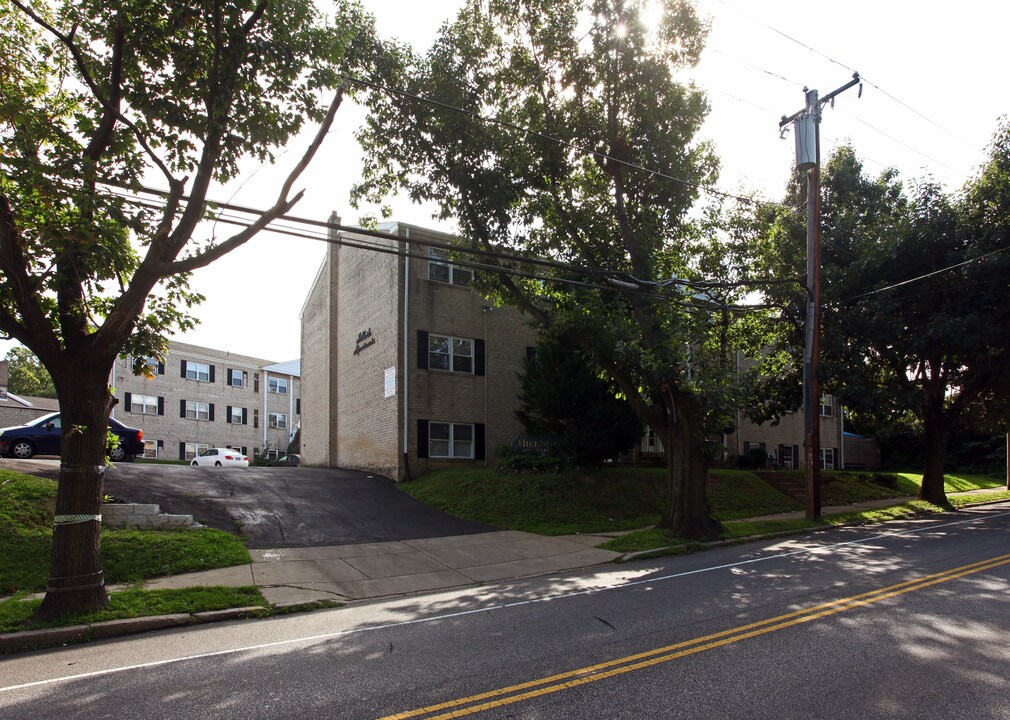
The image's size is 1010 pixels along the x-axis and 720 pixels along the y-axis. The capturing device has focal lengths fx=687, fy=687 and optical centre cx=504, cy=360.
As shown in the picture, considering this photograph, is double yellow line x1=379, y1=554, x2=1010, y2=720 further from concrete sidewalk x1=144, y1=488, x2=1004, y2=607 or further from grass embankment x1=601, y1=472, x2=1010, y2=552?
grass embankment x1=601, y1=472, x2=1010, y2=552

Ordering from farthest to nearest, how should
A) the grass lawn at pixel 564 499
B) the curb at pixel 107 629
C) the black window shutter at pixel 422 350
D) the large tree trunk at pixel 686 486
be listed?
the black window shutter at pixel 422 350
the grass lawn at pixel 564 499
the large tree trunk at pixel 686 486
the curb at pixel 107 629

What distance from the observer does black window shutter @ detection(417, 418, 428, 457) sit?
21.4 meters

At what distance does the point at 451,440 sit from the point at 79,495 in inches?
562

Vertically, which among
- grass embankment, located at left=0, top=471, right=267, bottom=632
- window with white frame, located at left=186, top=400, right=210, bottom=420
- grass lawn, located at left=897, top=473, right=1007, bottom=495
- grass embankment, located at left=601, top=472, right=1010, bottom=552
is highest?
window with white frame, located at left=186, top=400, right=210, bottom=420

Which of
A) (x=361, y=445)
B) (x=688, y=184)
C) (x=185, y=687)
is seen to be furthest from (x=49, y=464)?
(x=688, y=184)

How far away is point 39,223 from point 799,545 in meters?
13.5

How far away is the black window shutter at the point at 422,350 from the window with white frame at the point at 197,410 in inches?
1081

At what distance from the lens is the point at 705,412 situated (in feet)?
48.7

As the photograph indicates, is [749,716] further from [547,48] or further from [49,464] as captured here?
[49,464]

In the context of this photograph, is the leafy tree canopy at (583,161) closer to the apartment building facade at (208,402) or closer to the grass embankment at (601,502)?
the grass embankment at (601,502)

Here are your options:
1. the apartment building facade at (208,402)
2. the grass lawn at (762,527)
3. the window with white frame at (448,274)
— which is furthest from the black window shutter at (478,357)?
the apartment building facade at (208,402)

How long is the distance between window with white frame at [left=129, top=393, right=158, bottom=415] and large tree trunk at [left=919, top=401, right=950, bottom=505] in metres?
39.5

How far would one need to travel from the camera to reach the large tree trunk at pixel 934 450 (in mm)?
22484

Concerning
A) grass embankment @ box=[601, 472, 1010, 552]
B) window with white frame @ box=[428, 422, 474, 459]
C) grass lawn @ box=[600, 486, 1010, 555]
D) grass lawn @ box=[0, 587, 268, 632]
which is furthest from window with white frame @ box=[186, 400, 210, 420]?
grass lawn @ box=[0, 587, 268, 632]
